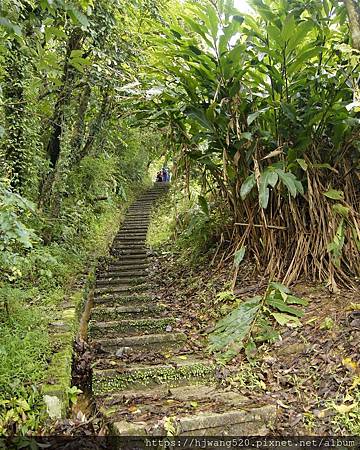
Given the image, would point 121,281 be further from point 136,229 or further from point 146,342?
point 136,229

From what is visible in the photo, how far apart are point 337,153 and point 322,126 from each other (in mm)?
281

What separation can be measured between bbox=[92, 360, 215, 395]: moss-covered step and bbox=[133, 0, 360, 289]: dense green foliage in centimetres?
115

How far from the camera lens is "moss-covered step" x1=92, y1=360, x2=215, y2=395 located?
2.72 meters

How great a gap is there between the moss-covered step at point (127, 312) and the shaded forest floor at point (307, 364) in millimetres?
404

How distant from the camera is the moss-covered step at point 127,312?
3.93m

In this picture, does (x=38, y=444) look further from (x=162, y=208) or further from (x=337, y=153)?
(x=162, y=208)

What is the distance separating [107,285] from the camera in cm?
514

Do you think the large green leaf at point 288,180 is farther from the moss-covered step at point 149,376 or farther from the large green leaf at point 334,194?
the moss-covered step at point 149,376

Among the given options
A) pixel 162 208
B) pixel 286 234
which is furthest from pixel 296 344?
pixel 162 208

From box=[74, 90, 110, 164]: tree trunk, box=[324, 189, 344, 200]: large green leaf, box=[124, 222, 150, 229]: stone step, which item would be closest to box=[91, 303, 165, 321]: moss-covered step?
box=[324, 189, 344, 200]: large green leaf

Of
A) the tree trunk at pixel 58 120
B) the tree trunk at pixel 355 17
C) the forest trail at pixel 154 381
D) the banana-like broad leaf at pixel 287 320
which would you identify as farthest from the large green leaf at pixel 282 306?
the tree trunk at pixel 58 120

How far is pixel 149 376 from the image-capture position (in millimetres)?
2803

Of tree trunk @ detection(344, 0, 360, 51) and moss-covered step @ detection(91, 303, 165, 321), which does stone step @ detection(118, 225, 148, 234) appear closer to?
moss-covered step @ detection(91, 303, 165, 321)

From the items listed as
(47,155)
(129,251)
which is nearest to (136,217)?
(129,251)
